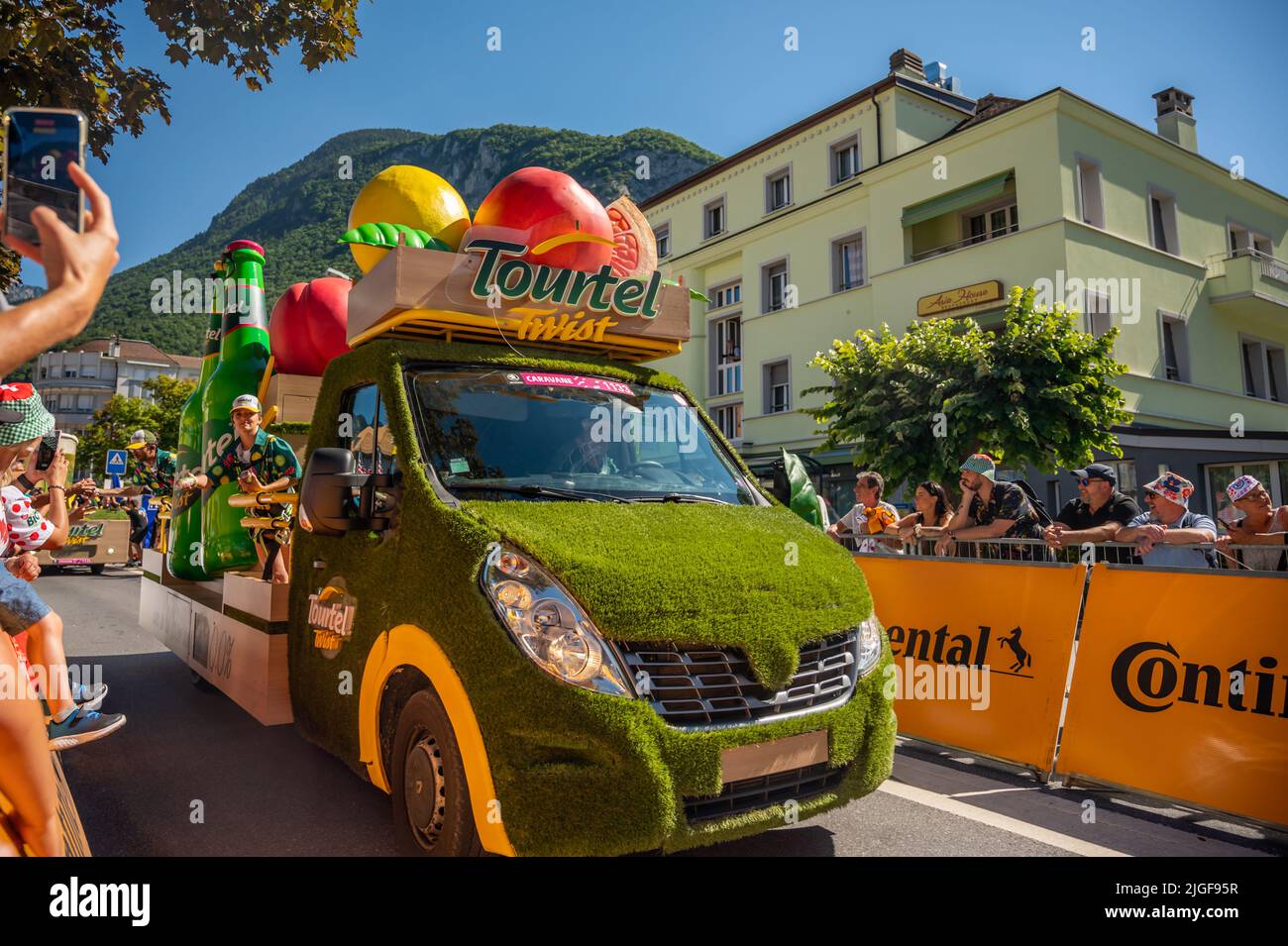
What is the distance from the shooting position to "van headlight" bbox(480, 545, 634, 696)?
2682 mm

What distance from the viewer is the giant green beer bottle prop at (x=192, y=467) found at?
6785mm

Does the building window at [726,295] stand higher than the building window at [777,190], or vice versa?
the building window at [777,190]

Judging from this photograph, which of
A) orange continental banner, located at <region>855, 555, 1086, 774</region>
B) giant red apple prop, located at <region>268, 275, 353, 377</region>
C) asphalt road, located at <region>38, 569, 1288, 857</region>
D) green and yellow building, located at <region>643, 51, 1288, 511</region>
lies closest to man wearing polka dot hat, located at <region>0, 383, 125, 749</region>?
asphalt road, located at <region>38, 569, 1288, 857</region>

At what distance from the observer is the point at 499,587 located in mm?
2822

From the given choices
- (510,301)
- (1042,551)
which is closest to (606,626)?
(510,301)

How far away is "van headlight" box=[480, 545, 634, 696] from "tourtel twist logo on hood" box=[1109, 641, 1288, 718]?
330 cm

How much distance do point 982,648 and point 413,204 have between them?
454 centimetres

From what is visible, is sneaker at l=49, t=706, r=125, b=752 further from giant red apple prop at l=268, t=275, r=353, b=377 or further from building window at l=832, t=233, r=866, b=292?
building window at l=832, t=233, r=866, b=292

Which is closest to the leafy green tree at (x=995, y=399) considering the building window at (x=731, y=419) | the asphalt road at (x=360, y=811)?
the asphalt road at (x=360, y=811)

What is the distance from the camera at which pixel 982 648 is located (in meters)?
5.27

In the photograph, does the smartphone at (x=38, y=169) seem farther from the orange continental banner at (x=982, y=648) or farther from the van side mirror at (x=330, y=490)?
the orange continental banner at (x=982, y=648)

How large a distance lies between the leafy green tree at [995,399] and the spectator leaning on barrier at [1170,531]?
9.99 meters
